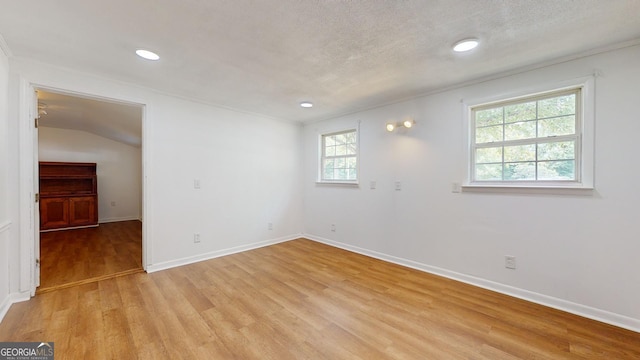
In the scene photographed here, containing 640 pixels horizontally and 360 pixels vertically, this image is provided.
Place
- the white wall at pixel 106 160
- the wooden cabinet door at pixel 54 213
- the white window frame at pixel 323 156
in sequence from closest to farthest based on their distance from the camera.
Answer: the white window frame at pixel 323 156 < the wooden cabinet door at pixel 54 213 < the white wall at pixel 106 160

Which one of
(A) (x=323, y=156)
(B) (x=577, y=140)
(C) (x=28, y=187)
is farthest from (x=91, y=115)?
(B) (x=577, y=140)

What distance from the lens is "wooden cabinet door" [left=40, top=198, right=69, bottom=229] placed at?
→ 553cm

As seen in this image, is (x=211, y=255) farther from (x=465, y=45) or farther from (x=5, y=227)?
(x=465, y=45)

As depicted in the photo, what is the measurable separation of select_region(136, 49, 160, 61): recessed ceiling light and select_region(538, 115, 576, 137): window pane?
3811mm

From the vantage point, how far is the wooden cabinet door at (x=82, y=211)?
19.4ft

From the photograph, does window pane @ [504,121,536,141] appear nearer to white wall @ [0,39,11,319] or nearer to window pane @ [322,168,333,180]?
window pane @ [322,168,333,180]

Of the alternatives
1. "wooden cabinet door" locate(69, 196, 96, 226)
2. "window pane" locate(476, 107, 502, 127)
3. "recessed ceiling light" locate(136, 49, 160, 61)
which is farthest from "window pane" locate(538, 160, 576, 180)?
"wooden cabinet door" locate(69, 196, 96, 226)

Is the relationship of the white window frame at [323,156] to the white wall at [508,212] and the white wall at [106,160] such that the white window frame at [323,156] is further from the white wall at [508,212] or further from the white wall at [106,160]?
the white wall at [106,160]

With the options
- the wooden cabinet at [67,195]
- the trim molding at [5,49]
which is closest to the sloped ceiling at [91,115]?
the trim molding at [5,49]

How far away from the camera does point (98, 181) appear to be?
6.65m

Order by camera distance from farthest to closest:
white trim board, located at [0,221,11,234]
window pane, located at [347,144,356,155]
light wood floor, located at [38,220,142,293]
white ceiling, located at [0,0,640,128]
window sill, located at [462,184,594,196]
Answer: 1. window pane, located at [347,144,356,155]
2. light wood floor, located at [38,220,142,293]
3. window sill, located at [462,184,594,196]
4. white trim board, located at [0,221,11,234]
5. white ceiling, located at [0,0,640,128]

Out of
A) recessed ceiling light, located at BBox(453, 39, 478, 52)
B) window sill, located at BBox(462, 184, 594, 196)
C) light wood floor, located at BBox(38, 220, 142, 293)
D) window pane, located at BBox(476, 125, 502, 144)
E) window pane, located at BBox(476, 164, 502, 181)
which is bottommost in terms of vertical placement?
light wood floor, located at BBox(38, 220, 142, 293)

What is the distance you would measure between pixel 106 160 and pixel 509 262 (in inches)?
349

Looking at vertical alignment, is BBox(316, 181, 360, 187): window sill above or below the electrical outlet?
above
